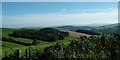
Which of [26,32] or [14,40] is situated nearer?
[14,40]

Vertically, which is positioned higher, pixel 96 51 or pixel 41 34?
pixel 96 51

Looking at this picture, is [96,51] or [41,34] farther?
[41,34]

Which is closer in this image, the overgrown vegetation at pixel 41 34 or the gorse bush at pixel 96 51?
the gorse bush at pixel 96 51

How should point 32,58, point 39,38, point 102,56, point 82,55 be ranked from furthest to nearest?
point 39,38, point 32,58, point 82,55, point 102,56

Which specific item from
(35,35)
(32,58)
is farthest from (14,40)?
(32,58)

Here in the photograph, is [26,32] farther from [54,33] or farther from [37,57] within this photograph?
[37,57]

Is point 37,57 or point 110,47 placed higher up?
point 110,47

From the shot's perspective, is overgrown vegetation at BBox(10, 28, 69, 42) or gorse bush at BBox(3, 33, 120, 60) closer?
gorse bush at BBox(3, 33, 120, 60)

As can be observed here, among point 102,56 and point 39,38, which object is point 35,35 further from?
point 102,56

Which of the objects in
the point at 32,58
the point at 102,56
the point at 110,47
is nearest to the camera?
the point at 110,47
